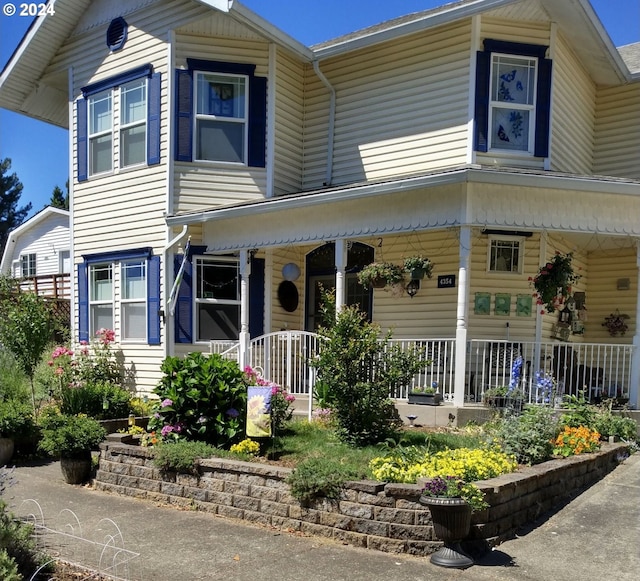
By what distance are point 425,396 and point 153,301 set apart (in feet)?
18.6

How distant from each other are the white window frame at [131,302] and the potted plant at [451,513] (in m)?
7.88

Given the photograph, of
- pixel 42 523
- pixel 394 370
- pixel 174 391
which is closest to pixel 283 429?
pixel 174 391

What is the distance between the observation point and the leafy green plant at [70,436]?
22.5ft

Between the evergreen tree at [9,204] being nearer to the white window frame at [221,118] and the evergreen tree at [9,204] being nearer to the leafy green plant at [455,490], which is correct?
the white window frame at [221,118]

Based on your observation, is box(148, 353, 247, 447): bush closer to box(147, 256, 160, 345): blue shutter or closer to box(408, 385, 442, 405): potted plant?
box(408, 385, 442, 405): potted plant

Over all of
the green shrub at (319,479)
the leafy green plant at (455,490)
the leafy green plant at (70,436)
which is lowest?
the leafy green plant at (70,436)

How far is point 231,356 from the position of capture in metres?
10.7

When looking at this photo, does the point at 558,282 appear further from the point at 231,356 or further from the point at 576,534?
the point at 231,356

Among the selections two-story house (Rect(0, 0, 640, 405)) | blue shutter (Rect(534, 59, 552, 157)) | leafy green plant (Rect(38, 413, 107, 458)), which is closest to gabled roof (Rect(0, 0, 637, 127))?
two-story house (Rect(0, 0, 640, 405))

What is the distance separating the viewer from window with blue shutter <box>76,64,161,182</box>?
11.0 m

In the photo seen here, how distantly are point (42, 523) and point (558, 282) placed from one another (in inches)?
306

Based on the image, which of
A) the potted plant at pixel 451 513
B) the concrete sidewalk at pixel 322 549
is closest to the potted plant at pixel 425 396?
the concrete sidewalk at pixel 322 549

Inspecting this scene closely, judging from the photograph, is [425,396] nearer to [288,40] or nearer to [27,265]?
[288,40]

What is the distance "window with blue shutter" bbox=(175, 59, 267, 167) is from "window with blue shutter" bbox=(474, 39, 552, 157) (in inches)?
163
